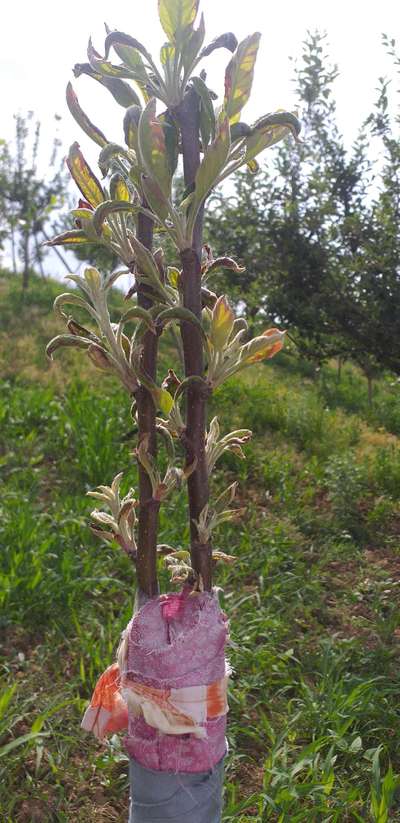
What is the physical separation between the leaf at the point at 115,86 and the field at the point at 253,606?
5.38ft

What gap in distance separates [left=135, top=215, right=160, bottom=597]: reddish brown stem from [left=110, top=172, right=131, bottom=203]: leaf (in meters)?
0.09

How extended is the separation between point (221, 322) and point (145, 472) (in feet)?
0.86

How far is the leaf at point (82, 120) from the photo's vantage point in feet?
3.26

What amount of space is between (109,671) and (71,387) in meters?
4.28

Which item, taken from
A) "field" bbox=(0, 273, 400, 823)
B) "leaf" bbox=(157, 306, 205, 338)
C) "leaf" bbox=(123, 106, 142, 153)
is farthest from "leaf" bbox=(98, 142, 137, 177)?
A: "field" bbox=(0, 273, 400, 823)

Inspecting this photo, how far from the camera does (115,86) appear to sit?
101 centimetres

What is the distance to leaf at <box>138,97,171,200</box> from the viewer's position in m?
0.88

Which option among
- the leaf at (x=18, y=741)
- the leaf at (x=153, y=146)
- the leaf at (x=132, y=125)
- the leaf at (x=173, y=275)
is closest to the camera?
the leaf at (x=153, y=146)

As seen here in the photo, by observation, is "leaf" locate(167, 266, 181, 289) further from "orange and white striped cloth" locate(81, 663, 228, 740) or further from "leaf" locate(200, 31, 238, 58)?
"orange and white striped cloth" locate(81, 663, 228, 740)

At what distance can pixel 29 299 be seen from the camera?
871cm

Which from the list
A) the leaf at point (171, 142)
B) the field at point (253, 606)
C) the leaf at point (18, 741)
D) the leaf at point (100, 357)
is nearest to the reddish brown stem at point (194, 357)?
the leaf at point (171, 142)

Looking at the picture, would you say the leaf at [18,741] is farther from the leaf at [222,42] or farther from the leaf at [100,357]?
the leaf at [222,42]

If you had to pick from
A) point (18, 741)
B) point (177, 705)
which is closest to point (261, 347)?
point (177, 705)

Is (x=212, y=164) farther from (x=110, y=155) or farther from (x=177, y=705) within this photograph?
(x=177, y=705)
